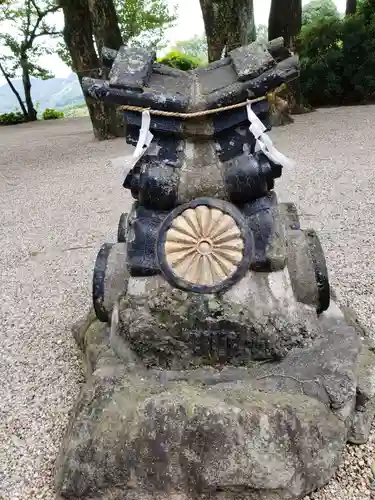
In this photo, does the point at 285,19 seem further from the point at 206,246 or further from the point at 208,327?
the point at 208,327

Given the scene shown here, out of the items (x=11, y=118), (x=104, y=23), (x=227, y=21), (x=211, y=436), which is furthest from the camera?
(x=11, y=118)

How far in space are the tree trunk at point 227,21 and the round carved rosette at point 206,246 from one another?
4441mm

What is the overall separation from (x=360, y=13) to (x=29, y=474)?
26.4ft

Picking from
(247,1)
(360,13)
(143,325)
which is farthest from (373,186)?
(360,13)

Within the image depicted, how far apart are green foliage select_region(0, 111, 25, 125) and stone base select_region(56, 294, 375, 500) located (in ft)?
40.8

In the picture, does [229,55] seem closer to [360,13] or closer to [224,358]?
[224,358]

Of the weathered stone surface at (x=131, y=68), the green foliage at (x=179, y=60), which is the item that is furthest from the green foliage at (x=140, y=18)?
the weathered stone surface at (x=131, y=68)

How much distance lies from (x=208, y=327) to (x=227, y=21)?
191 inches

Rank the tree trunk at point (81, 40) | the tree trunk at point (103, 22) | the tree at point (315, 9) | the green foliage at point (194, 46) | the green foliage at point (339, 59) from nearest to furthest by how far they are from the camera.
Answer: the tree trunk at point (103, 22), the tree trunk at point (81, 40), the green foliage at point (339, 59), the tree at point (315, 9), the green foliage at point (194, 46)

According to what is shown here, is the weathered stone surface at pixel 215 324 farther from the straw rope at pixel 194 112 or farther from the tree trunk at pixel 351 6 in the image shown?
the tree trunk at pixel 351 6

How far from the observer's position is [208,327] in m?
1.74

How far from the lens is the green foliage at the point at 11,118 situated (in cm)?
1307

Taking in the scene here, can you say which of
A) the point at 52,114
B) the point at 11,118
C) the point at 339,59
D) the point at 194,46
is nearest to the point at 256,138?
the point at 339,59

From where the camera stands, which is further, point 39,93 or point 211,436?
point 39,93
